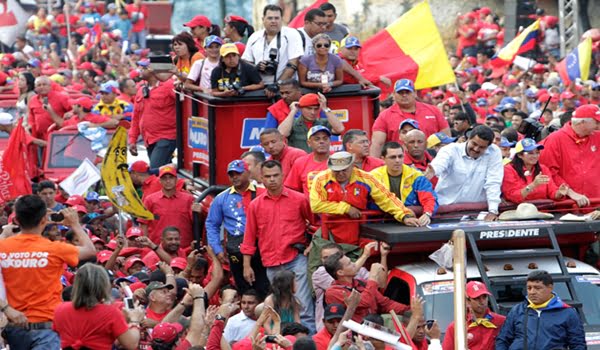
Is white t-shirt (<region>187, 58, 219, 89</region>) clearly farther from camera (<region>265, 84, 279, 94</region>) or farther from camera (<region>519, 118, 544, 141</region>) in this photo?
camera (<region>519, 118, 544, 141</region>)

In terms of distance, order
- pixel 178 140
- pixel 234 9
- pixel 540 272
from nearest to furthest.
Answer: pixel 540 272 → pixel 178 140 → pixel 234 9

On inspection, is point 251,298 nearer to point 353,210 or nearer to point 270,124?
point 353,210

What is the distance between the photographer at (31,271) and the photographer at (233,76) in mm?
5492

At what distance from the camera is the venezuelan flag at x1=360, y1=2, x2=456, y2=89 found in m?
19.4

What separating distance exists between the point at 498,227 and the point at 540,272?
41.3 inches

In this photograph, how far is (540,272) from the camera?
11742 millimetres

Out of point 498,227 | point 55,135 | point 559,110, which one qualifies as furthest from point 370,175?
point 559,110

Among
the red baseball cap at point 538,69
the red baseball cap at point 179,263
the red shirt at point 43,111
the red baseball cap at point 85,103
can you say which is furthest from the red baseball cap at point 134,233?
the red baseball cap at point 538,69

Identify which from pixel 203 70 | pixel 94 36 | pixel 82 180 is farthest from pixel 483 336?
pixel 94 36

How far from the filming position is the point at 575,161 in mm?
14789

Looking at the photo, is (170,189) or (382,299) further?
(170,189)

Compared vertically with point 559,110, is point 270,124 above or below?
above

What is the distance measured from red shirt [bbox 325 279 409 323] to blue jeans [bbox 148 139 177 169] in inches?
238

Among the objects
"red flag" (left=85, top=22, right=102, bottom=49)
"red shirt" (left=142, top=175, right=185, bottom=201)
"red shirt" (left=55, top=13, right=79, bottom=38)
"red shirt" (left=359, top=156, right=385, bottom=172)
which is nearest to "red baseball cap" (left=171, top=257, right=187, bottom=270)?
"red shirt" (left=359, top=156, right=385, bottom=172)
